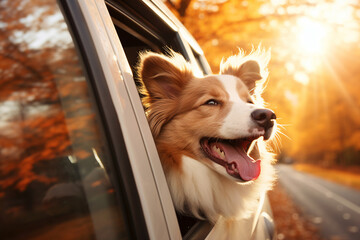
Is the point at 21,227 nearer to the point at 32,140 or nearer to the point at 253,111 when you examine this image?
the point at 32,140

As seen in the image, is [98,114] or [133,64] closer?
[98,114]

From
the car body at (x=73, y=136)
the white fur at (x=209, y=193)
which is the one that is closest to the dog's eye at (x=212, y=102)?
the white fur at (x=209, y=193)

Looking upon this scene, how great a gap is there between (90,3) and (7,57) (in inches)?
17.0

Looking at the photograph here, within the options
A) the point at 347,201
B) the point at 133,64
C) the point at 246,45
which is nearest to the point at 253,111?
the point at 133,64

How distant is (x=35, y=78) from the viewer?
3.36 feet

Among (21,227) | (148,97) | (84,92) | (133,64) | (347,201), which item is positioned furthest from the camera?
(347,201)

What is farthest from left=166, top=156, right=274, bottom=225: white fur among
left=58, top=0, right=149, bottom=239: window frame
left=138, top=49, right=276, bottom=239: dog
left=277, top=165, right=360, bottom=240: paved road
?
left=277, top=165, right=360, bottom=240: paved road

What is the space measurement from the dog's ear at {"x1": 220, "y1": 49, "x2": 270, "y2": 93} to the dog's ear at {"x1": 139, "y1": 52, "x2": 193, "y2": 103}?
53cm

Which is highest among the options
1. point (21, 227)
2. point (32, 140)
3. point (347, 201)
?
point (32, 140)

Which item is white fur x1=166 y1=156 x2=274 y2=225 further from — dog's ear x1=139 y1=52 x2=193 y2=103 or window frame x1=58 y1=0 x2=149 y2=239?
window frame x1=58 y1=0 x2=149 y2=239

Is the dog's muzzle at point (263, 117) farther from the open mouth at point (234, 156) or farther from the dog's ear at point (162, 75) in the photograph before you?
the dog's ear at point (162, 75)

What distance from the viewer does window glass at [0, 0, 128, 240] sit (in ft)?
2.93

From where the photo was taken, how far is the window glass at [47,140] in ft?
2.93

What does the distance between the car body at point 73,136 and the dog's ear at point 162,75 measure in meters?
0.85
